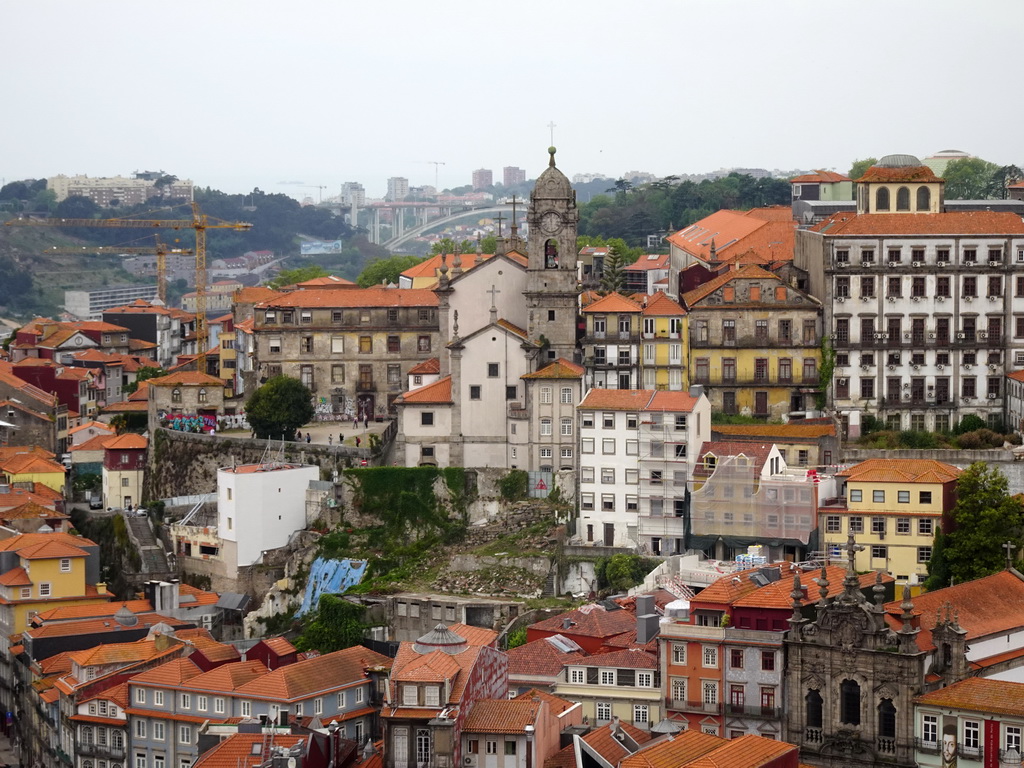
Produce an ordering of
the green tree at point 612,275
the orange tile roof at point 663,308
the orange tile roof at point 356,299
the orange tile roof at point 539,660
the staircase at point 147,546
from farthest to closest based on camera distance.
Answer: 1. the green tree at point 612,275
2. the orange tile roof at point 356,299
3. the staircase at point 147,546
4. the orange tile roof at point 663,308
5. the orange tile roof at point 539,660

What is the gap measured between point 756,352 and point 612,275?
22518mm

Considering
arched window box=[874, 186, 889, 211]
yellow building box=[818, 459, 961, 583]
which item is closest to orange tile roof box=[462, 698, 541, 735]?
yellow building box=[818, 459, 961, 583]

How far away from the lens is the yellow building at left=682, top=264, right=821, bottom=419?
308ft

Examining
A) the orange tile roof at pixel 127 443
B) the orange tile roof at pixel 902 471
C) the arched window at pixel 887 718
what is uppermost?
the orange tile roof at pixel 902 471

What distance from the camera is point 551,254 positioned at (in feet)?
312

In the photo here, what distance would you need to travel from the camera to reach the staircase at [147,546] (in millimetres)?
98562

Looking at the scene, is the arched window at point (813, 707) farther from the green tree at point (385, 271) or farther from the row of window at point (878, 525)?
the green tree at point (385, 271)

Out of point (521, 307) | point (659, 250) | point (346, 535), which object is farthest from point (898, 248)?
point (659, 250)

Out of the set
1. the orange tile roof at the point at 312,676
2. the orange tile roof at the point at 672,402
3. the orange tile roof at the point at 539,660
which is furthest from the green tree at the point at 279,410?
the orange tile roof at the point at 539,660

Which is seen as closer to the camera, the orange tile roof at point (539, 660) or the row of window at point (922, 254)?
the orange tile roof at point (539, 660)

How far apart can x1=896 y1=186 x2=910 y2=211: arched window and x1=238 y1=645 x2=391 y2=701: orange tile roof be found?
34359mm

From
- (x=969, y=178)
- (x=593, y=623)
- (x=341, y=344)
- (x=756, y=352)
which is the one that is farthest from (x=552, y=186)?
(x=969, y=178)

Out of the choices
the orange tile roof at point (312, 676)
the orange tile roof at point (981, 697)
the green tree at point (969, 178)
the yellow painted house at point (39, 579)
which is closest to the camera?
the orange tile roof at point (981, 697)

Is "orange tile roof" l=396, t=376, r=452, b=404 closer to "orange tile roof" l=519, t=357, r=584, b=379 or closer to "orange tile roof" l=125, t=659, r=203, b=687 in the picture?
"orange tile roof" l=519, t=357, r=584, b=379
